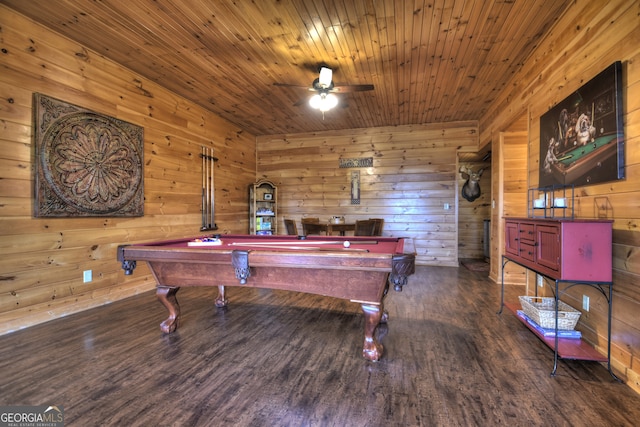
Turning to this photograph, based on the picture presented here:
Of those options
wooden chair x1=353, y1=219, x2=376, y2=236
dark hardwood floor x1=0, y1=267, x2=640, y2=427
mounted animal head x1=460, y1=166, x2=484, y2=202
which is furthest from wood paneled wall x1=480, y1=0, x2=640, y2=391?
mounted animal head x1=460, y1=166, x2=484, y2=202

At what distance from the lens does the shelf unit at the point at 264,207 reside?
239 inches

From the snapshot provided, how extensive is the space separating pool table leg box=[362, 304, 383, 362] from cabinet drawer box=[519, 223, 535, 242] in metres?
1.41

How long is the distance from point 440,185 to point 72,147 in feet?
18.5

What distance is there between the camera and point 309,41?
2.89m

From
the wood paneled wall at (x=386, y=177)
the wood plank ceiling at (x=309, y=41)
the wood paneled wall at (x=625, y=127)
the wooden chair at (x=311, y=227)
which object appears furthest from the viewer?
the wood paneled wall at (x=386, y=177)

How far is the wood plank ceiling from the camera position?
242 centimetres

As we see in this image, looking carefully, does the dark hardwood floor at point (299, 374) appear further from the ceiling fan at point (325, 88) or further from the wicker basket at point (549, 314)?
the ceiling fan at point (325, 88)

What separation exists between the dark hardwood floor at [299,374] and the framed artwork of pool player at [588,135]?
1368 mm

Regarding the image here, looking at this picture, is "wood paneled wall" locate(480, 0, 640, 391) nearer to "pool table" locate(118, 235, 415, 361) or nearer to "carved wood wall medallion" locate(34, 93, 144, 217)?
"pool table" locate(118, 235, 415, 361)

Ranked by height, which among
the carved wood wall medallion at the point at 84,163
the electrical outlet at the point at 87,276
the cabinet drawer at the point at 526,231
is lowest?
the electrical outlet at the point at 87,276

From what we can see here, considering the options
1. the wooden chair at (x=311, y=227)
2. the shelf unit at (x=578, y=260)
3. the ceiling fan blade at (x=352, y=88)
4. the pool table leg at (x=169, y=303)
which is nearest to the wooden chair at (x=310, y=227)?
the wooden chair at (x=311, y=227)

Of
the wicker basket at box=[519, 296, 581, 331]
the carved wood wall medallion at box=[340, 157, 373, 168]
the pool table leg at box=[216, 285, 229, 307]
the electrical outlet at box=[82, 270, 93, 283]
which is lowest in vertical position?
the pool table leg at box=[216, 285, 229, 307]

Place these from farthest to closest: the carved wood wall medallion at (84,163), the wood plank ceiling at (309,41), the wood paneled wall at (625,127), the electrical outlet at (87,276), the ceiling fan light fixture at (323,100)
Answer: the ceiling fan light fixture at (323,100) → the electrical outlet at (87,276) → the carved wood wall medallion at (84,163) → the wood plank ceiling at (309,41) → the wood paneled wall at (625,127)

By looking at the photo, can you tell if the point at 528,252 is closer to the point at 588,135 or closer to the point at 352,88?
the point at 588,135
